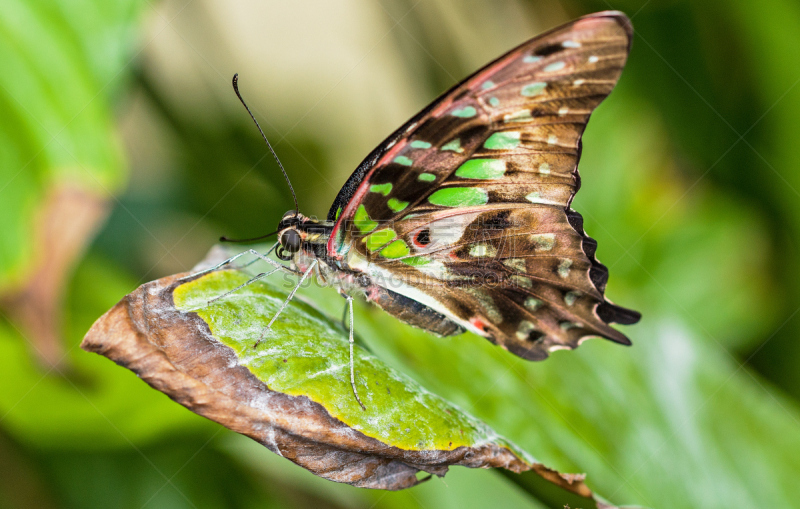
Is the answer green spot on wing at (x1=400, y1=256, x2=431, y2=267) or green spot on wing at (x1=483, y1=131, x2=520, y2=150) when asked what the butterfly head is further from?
green spot on wing at (x1=483, y1=131, x2=520, y2=150)

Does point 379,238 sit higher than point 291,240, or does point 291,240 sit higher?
point 291,240

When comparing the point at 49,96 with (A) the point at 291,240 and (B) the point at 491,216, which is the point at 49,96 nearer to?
(A) the point at 291,240

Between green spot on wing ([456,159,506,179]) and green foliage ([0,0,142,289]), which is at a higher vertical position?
green foliage ([0,0,142,289])

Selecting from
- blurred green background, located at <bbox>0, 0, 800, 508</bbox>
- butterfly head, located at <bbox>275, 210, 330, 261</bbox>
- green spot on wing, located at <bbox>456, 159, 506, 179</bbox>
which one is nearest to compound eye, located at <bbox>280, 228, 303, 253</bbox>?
butterfly head, located at <bbox>275, 210, 330, 261</bbox>

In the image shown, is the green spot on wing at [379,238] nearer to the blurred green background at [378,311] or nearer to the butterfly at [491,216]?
the butterfly at [491,216]

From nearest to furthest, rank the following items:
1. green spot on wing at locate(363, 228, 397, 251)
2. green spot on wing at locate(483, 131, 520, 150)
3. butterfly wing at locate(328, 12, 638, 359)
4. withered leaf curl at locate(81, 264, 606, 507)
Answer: withered leaf curl at locate(81, 264, 606, 507)
butterfly wing at locate(328, 12, 638, 359)
green spot on wing at locate(483, 131, 520, 150)
green spot on wing at locate(363, 228, 397, 251)

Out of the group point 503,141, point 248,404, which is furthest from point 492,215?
point 248,404

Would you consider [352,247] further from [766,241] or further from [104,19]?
[766,241]
